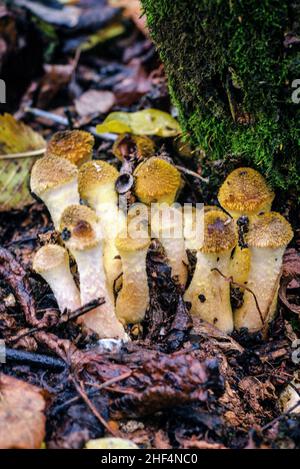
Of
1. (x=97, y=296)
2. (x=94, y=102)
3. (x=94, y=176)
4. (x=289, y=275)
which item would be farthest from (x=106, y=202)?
(x=94, y=102)

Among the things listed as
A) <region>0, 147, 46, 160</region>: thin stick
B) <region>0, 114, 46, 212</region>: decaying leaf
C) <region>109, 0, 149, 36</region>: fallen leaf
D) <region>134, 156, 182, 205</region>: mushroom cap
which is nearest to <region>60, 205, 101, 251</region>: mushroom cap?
<region>134, 156, 182, 205</region>: mushroom cap

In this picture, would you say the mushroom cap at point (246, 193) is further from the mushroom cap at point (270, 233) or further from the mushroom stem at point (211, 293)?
the mushroom stem at point (211, 293)

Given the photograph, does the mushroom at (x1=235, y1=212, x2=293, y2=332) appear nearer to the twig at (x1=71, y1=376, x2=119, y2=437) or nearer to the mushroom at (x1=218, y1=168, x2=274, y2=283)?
the mushroom at (x1=218, y1=168, x2=274, y2=283)

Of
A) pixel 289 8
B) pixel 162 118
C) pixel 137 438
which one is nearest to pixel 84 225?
pixel 137 438

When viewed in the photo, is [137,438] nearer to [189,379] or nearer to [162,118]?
[189,379]
